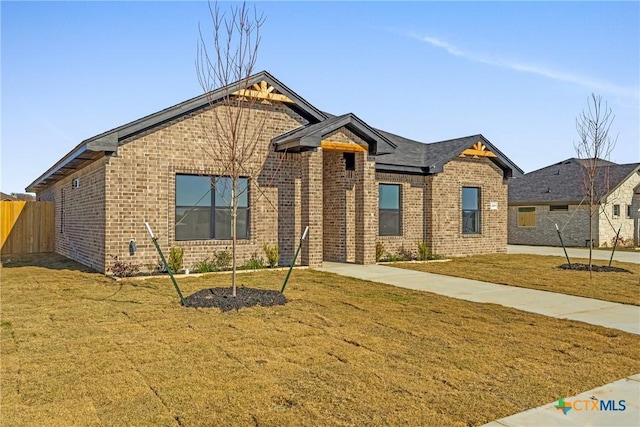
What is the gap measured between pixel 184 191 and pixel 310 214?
3.79 metres

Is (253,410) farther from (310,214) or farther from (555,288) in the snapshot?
(310,214)

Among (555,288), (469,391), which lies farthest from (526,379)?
(555,288)

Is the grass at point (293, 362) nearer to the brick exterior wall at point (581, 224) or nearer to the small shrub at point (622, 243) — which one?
the brick exterior wall at point (581, 224)

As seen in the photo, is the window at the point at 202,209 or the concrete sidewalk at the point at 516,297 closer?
the concrete sidewalk at the point at 516,297

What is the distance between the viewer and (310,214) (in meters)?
14.5

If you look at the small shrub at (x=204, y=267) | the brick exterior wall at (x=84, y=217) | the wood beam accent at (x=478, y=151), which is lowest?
the small shrub at (x=204, y=267)

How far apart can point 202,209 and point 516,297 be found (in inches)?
343

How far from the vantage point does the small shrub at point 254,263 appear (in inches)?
548

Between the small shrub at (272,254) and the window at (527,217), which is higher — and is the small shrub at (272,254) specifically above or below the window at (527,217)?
below

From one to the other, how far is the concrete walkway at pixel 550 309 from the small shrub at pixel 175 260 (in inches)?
163

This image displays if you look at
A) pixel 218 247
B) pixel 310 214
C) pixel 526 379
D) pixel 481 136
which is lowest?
pixel 526 379

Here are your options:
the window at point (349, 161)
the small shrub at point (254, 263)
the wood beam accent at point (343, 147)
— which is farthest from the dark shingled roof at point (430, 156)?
the small shrub at point (254, 263)

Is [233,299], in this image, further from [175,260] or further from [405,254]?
[405,254]

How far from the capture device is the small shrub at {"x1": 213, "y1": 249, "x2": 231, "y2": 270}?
13695mm
